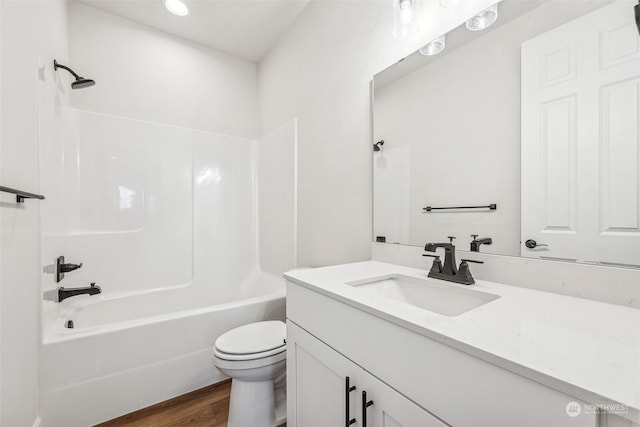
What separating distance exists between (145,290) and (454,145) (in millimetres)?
2384

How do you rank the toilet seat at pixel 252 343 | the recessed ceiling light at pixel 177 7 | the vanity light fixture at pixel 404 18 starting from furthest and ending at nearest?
the recessed ceiling light at pixel 177 7 < the toilet seat at pixel 252 343 < the vanity light fixture at pixel 404 18

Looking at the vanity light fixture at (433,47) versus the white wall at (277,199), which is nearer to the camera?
the vanity light fixture at (433,47)

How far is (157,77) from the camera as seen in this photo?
87.7 inches

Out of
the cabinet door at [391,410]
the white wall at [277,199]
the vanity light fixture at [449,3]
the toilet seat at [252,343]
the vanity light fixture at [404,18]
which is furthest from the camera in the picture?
the white wall at [277,199]

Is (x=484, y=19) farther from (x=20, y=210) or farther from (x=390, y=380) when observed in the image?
(x=20, y=210)

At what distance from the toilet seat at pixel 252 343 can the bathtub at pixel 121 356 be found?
29 cm

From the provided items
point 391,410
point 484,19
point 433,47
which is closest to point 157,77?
point 433,47

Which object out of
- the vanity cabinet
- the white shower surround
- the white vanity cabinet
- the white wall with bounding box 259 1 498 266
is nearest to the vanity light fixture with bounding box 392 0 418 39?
the white wall with bounding box 259 1 498 266

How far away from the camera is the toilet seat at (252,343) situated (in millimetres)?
1283

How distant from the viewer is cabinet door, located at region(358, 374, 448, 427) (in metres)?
0.59

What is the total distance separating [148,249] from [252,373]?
1.47 metres

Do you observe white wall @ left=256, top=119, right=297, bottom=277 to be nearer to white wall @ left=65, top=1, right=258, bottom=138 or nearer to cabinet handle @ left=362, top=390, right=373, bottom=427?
white wall @ left=65, top=1, right=258, bottom=138

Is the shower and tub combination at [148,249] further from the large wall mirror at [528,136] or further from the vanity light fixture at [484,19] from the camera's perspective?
the vanity light fixture at [484,19]

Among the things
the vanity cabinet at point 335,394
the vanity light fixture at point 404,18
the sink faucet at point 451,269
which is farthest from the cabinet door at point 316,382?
the vanity light fixture at point 404,18
